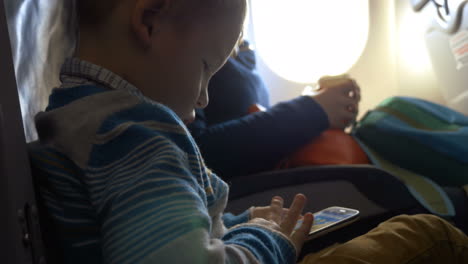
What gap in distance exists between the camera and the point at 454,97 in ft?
4.43

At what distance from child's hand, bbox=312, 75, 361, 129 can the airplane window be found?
52 cm

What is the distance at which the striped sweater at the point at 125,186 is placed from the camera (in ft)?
0.98

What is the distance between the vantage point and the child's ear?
42cm

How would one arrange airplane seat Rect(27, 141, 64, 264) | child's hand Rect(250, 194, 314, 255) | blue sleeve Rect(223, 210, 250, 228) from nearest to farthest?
airplane seat Rect(27, 141, 64, 264), child's hand Rect(250, 194, 314, 255), blue sleeve Rect(223, 210, 250, 228)

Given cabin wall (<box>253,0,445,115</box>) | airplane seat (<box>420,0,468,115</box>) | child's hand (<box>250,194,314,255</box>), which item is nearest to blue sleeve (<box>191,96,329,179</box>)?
child's hand (<box>250,194,314,255</box>)

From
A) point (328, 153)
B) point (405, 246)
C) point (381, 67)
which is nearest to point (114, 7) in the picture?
point (405, 246)

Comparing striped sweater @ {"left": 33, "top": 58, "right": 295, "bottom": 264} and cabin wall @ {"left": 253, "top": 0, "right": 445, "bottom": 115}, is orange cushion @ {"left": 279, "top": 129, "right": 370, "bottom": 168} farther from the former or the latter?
cabin wall @ {"left": 253, "top": 0, "right": 445, "bottom": 115}

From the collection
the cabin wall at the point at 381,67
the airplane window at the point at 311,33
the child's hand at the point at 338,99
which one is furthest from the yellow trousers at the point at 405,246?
the cabin wall at the point at 381,67

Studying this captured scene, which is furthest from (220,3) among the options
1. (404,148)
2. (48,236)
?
(404,148)

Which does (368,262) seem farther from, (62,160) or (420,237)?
(62,160)

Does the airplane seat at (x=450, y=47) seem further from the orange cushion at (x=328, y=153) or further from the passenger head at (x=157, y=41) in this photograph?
the passenger head at (x=157, y=41)

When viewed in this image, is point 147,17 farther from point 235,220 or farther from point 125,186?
point 235,220

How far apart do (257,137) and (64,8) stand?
0.41 m

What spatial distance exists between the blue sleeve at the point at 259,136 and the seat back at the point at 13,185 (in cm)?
49
